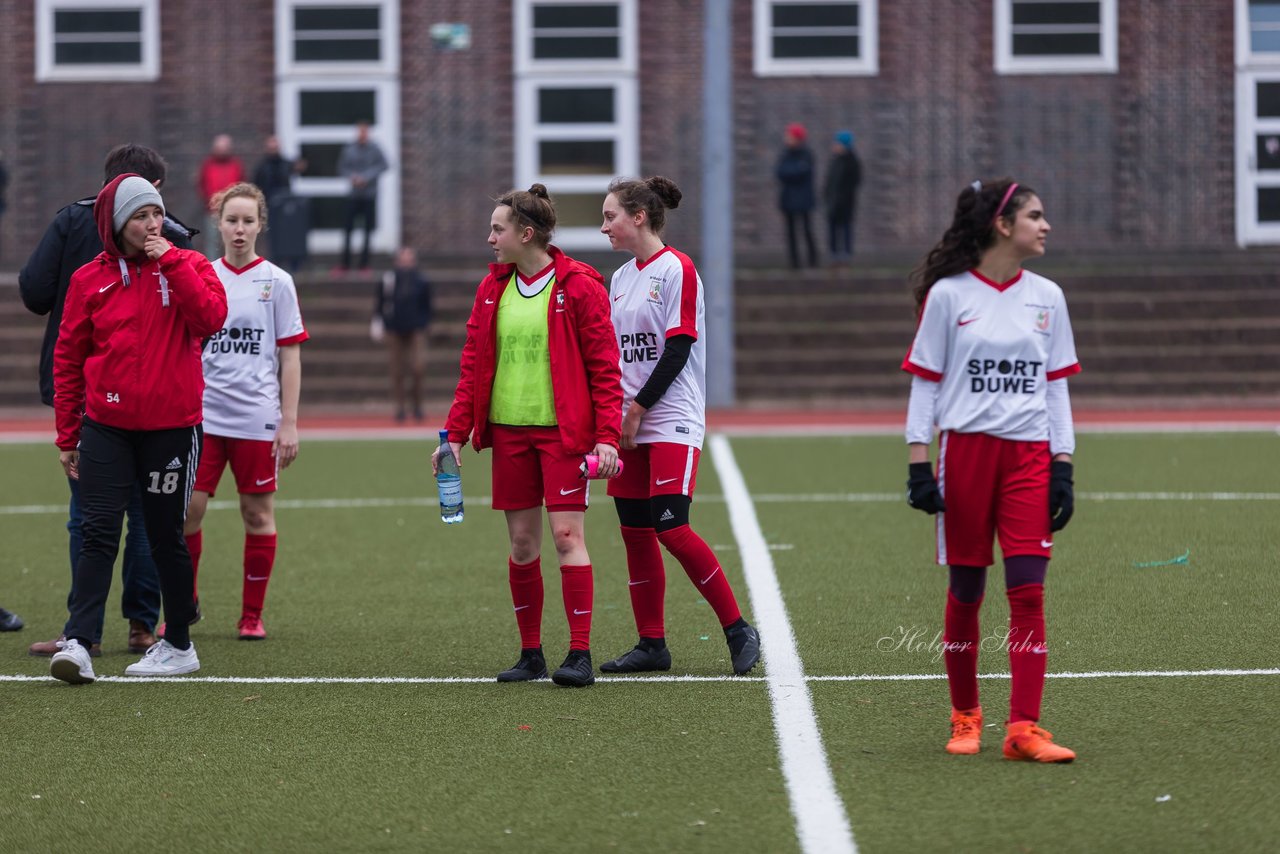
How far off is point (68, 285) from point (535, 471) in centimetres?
206

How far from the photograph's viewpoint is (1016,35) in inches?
1090

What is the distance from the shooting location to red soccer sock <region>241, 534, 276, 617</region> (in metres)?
8.12

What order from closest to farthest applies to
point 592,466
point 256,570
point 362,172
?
1. point 592,466
2. point 256,570
3. point 362,172

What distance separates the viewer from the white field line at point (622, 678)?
272 inches

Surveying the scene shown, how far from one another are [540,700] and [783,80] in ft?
71.6

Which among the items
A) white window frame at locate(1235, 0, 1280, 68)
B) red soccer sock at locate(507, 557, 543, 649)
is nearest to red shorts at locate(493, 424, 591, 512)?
red soccer sock at locate(507, 557, 543, 649)

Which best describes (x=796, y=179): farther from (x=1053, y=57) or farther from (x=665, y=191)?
(x=665, y=191)

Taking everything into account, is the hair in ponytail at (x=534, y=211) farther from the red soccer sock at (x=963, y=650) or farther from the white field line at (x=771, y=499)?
the white field line at (x=771, y=499)

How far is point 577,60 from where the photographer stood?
27.9m

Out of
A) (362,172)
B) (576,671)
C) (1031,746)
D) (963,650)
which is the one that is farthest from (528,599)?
(362,172)

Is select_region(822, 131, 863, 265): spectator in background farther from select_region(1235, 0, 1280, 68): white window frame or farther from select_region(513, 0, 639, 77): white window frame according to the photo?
select_region(1235, 0, 1280, 68): white window frame

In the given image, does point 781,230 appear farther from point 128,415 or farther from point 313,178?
point 128,415

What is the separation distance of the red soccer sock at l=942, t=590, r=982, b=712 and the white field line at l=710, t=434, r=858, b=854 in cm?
46

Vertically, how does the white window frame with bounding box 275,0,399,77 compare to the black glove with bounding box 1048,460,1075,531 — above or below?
above
